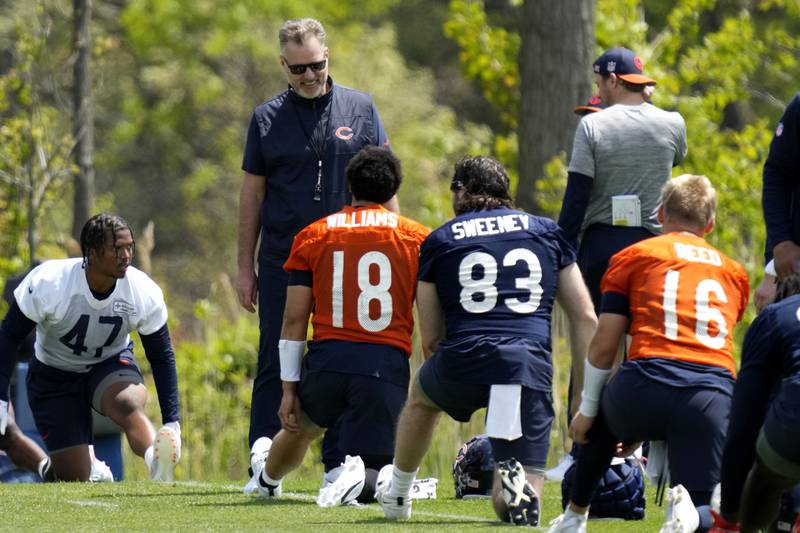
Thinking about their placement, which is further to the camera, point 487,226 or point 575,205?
point 575,205

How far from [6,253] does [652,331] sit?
10.8 m

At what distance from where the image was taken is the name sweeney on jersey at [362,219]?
762cm

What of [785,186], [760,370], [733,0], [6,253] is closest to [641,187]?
[785,186]

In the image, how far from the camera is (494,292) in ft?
23.0

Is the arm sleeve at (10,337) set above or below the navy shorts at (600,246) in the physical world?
below

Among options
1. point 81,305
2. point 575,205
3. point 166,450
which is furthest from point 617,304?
point 81,305

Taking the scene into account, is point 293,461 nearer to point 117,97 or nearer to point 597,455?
point 597,455

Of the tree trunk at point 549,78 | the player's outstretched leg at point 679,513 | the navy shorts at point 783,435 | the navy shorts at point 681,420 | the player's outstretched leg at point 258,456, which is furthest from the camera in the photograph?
the tree trunk at point 549,78

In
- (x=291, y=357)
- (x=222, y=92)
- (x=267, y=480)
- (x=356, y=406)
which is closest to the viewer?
(x=356, y=406)

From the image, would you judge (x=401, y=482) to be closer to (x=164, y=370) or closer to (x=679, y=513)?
(x=679, y=513)

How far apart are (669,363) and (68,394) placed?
15.3 feet

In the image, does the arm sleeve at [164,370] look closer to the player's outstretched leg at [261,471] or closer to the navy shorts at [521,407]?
the player's outstretched leg at [261,471]

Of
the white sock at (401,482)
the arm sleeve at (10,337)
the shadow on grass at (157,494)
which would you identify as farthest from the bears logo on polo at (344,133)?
the white sock at (401,482)

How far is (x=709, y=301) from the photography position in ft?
20.9
